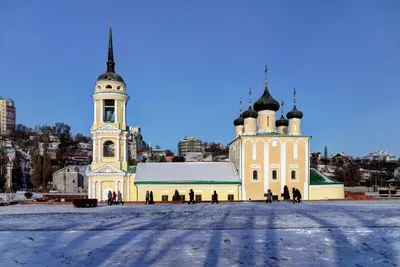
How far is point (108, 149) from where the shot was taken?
3744 centimetres

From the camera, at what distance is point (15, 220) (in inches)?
658

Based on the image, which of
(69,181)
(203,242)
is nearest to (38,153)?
(69,181)

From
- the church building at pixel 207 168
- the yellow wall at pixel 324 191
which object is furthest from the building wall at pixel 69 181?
the yellow wall at pixel 324 191

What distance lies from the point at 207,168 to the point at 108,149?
9094mm

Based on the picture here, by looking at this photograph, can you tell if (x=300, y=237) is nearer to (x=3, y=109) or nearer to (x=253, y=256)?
(x=253, y=256)

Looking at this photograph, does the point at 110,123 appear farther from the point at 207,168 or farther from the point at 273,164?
the point at 273,164

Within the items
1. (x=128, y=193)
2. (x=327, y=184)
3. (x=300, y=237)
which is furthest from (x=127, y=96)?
(x=300, y=237)

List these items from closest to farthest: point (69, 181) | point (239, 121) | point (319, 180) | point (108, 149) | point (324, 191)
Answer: point (108, 149), point (324, 191), point (319, 180), point (239, 121), point (69, 181)

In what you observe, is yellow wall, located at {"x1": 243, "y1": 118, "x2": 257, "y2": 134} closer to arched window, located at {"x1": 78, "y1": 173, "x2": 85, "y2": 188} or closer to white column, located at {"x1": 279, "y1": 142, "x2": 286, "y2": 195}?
white column, located at {"x1": 279, "y1": 142, "x2": 286, "y2": 195}

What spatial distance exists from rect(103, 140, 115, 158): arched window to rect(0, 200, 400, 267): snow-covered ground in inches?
828

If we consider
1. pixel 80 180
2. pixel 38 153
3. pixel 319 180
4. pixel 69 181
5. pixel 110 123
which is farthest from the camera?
pixel 80 180

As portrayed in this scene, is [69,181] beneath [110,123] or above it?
beneath

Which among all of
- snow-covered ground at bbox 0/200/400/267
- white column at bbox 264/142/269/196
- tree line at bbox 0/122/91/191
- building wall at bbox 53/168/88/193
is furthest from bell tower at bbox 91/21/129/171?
building wall at bbox 53/168/88/193

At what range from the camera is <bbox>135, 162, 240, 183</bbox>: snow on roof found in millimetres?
36812
